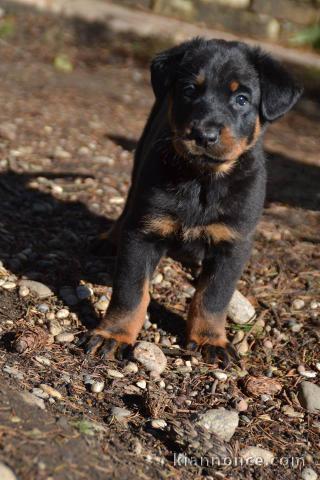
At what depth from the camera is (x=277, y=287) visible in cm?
487

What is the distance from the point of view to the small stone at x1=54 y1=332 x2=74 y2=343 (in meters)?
3.94

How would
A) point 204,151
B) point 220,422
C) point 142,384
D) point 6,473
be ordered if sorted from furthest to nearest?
point 142,384 → point 204,151 → point 220,422 → point 6,473

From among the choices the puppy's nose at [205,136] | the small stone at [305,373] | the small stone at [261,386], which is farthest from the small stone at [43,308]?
the small stone at [305,373]

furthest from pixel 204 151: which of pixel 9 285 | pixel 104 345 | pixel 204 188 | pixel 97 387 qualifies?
pixel 9 285

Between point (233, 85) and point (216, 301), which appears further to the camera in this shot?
point (216, 301)

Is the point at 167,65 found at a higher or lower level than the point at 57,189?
higher

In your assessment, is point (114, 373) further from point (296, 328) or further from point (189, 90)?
point (189, 90)

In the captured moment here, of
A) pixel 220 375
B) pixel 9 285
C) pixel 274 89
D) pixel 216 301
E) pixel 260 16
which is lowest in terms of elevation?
pixel 9 285

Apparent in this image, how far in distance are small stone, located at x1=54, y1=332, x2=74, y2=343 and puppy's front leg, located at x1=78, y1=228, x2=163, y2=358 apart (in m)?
0.07

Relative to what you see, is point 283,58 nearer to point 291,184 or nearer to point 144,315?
point 291,184

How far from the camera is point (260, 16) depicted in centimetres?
999

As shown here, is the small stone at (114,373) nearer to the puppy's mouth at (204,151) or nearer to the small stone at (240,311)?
the small stone at (240,311)

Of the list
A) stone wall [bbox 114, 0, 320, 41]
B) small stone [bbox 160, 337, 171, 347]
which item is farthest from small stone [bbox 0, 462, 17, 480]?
stone wall [bbox 114, 0, 320, 41]

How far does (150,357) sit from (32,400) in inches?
35.1
